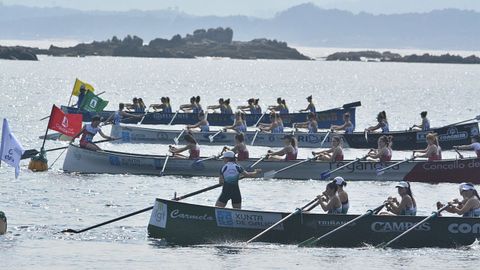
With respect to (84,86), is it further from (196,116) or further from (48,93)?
(48,93)

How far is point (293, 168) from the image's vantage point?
41.9 m

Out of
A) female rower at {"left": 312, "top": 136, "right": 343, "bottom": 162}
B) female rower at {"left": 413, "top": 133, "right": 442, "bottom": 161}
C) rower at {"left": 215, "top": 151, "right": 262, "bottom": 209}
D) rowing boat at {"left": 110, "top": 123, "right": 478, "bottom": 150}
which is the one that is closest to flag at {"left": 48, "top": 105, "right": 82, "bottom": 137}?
rowing boat at {"left": 110, "top": 123, "right": 478, "bottom": 150}

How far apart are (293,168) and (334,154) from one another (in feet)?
5.21

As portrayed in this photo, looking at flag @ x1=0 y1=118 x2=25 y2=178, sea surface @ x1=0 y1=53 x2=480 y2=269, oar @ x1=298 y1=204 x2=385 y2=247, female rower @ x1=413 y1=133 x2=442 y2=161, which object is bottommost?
sea surface @ x1=0 y1=53 x2=480 y2=269

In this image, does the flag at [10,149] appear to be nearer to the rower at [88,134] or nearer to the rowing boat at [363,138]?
the rower at [88,134]

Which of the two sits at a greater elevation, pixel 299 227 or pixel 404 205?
pixel 404 205

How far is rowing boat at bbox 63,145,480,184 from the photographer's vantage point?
41188mm

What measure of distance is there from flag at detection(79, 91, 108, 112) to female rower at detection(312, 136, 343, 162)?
1843 centimetres

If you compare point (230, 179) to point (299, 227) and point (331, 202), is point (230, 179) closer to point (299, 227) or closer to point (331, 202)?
point (299, 227)

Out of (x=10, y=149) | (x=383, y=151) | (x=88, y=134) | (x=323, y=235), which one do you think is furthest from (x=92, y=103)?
(x=323, y=235)

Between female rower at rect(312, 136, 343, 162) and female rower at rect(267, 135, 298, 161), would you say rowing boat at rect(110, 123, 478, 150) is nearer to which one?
female rower at rect(312, 136, 343, 162)

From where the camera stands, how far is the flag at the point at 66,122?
43625 millimetres

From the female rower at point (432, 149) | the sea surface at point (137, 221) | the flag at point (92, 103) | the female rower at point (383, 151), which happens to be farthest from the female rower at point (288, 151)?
the flag at point (92, 103)

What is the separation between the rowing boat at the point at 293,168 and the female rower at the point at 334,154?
0.59ft
